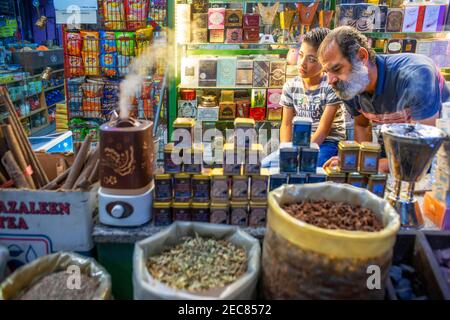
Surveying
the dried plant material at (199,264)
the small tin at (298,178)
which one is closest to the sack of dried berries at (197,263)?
the dried plant material at (199,264)

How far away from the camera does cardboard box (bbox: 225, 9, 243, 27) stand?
409cm

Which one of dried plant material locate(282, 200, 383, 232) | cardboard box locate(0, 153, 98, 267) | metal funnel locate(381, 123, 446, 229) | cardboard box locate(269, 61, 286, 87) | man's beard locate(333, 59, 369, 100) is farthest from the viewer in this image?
cardboard box locate(269, 61, 286, 87)

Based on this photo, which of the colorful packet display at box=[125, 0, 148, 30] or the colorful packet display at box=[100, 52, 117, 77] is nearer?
the colorful packet display at box=[125, 0, 148, 30]

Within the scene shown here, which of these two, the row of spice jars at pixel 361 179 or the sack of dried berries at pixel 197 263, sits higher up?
the row of spice jars at pixel 361 179

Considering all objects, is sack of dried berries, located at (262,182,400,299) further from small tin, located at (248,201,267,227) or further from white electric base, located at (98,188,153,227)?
white electric base, located at (98,188,153,227)

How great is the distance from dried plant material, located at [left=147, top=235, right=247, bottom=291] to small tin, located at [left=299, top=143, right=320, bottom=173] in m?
0.47

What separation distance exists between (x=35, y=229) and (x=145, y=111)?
2523 mm

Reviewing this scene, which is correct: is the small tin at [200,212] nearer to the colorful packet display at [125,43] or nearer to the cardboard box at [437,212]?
the cardboard box at [437,212]

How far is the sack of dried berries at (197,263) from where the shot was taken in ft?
4.07

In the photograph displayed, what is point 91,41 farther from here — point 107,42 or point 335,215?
point 335,215

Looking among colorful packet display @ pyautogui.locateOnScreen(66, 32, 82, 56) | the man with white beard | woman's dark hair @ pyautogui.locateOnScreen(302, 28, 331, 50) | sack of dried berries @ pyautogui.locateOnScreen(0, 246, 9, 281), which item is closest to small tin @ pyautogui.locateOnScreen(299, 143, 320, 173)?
the man with white beard

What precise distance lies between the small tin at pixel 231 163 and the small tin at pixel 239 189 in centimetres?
3

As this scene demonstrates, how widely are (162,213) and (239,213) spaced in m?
0.33
